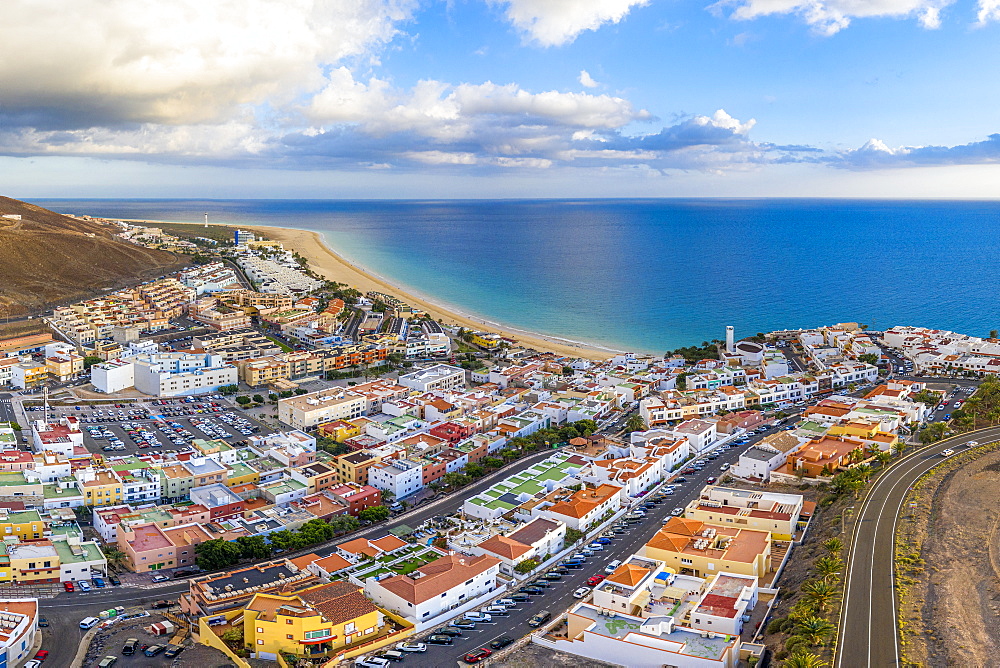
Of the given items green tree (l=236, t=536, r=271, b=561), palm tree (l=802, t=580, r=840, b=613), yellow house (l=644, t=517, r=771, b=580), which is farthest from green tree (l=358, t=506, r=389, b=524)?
palm tree (l=802, t=580, r=840, b=613)

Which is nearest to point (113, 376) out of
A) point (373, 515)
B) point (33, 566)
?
point (33, 566)

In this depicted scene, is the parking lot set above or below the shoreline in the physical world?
below

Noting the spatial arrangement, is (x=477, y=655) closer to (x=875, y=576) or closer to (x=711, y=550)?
(x=711, y=550)

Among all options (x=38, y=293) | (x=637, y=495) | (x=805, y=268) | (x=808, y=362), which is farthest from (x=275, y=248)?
(x=637, y=495)

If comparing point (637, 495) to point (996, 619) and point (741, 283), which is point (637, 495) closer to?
point (996, 619)

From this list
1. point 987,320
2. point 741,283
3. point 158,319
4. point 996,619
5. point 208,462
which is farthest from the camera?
point 741,283

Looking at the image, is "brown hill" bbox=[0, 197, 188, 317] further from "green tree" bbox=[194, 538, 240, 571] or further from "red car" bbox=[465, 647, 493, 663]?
"red car" bbox=[465, 647, 493, 663]
